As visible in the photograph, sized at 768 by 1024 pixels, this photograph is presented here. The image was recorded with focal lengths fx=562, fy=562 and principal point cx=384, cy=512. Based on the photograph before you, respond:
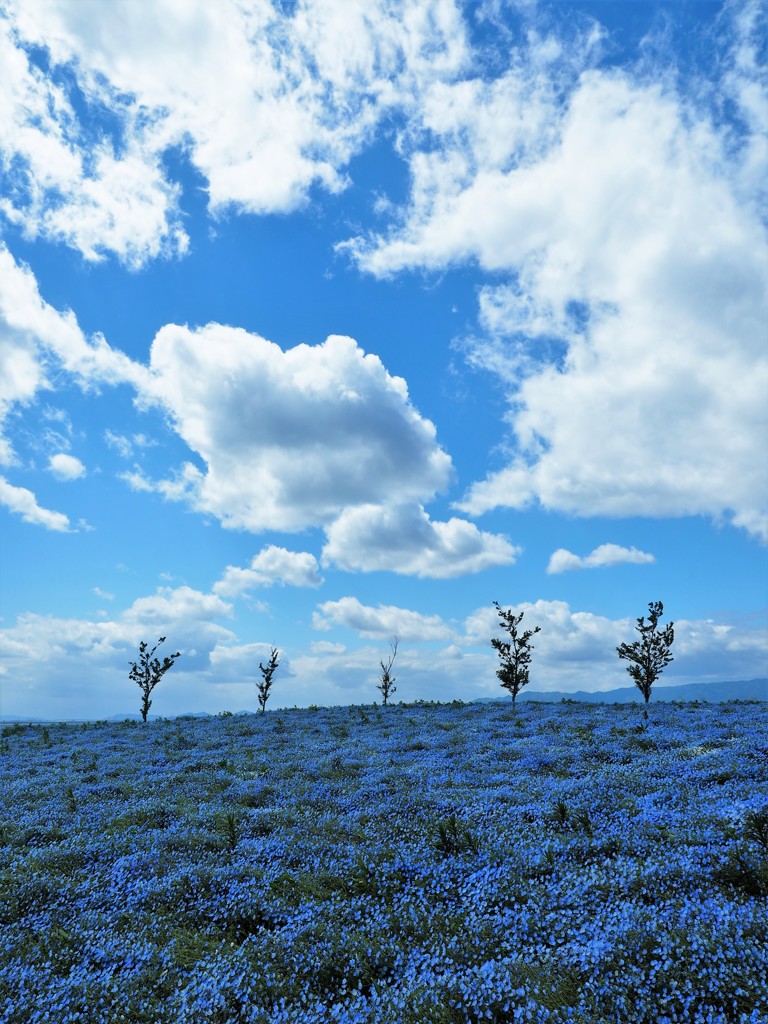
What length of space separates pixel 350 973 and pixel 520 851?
3.57 m

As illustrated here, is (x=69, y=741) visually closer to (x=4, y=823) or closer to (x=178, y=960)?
(x=4, y=823)

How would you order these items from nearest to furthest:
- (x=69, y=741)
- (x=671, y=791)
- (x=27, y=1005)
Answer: (x=27, y=1005), (x=671, y=791), (x=69, y=741)

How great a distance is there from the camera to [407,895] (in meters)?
8.75

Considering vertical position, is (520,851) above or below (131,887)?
above

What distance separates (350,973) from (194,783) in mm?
12002

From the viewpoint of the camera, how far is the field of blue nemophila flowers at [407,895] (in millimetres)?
6387

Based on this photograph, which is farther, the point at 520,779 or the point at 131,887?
the point at 520,779

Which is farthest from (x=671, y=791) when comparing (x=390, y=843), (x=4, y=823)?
(x=4, y=823)

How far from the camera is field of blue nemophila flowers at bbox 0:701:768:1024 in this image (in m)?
6.39

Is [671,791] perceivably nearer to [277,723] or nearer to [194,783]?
[194,783]

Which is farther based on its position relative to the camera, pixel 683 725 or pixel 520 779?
pixel 683 725

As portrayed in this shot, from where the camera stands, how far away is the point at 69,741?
30.9 m

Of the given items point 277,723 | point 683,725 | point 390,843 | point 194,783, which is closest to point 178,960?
point 390,843

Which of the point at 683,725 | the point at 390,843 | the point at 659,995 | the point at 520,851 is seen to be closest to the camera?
the point at 659,995
